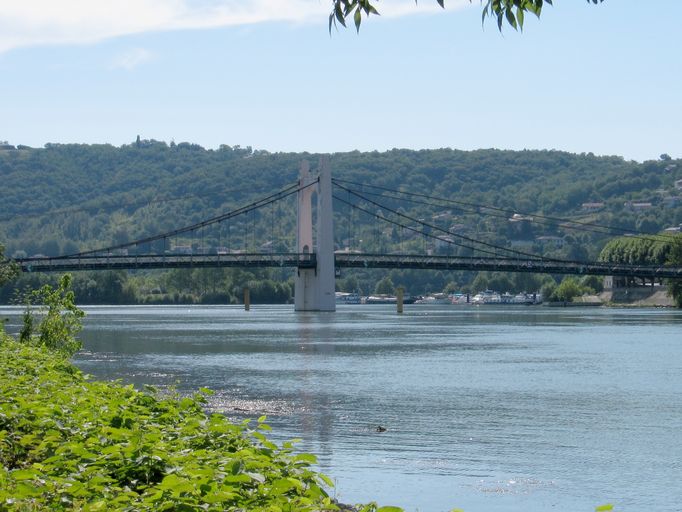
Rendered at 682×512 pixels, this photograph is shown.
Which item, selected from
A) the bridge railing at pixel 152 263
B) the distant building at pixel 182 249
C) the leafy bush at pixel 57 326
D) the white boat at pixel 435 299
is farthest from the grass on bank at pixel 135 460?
the distant building at pixel 182 249

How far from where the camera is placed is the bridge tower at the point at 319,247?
9056cm

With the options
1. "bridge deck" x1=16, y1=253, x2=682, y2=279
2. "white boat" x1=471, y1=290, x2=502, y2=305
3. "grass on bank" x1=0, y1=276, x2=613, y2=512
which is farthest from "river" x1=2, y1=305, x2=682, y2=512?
"white boat" x1=471, y1=290, x2=502, y2=305

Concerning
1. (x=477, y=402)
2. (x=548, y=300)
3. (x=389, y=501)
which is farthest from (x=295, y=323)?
(x=548, y=300)

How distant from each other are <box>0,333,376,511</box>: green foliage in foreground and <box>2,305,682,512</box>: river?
470 cm

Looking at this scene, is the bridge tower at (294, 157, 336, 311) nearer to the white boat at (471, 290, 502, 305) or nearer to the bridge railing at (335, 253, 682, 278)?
the bridge railing at (335, 253, 682, 278)

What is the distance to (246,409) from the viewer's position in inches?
891

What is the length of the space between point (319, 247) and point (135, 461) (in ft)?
273

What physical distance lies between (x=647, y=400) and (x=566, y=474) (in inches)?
426

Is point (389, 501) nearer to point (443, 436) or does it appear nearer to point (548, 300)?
point (443, 436)

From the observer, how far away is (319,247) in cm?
9031

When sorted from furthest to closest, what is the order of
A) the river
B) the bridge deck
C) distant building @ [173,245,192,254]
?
1. distant building @ [173,245,192,254]
2. the bridge deck
3. the river

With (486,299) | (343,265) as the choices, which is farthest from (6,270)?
(486,299)

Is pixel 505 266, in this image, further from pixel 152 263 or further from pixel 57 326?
pixel 57 326

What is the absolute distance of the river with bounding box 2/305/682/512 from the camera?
14398mm
